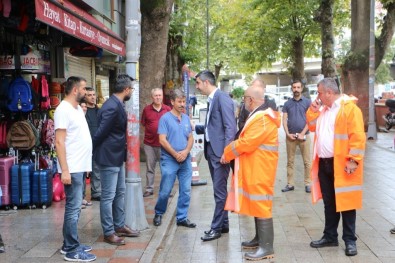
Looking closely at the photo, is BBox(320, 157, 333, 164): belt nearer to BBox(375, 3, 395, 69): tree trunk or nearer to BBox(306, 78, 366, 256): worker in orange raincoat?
BBox(306, 78, 366, 256): worker in orange raincoat

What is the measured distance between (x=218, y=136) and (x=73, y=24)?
2690 mm

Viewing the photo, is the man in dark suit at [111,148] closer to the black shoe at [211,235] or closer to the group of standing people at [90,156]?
the group of standing people at [90,156]

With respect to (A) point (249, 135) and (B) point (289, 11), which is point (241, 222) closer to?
(A) point (249, 135)

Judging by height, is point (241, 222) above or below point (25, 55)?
below

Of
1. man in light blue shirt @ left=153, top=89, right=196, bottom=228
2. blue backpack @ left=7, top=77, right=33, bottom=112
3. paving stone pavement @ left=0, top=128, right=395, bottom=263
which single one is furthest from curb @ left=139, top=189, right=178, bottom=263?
blue backpack @ left=7, top=77, right=33, bottom=112

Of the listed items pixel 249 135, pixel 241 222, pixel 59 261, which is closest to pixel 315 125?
pixel 249 135

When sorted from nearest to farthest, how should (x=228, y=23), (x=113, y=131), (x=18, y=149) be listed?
1. (x=113, y=131)
2. (x=18, y=149)
3. (x=228, y=23)

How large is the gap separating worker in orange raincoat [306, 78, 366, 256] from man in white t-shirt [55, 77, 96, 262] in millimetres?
2575

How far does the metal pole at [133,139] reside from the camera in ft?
22.3

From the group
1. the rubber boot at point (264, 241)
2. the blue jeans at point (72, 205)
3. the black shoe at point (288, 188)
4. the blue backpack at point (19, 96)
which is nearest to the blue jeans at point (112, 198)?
the blue jeans at point (72, 205)

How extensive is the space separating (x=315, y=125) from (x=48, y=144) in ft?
14.7

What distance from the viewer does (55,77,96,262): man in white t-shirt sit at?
536 cm

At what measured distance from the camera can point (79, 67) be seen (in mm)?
13391

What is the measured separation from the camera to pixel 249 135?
5.61 metres
